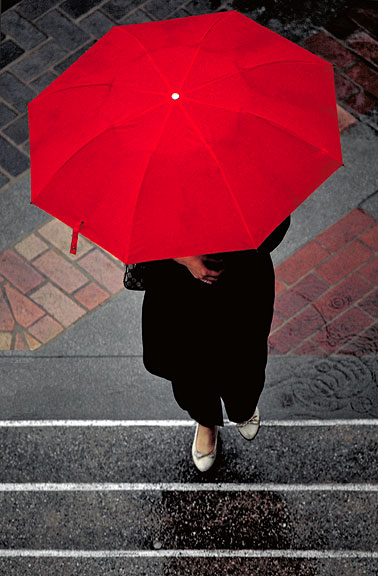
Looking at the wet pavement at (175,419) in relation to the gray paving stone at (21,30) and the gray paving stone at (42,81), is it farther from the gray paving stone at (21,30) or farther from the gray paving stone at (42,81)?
the gray paving stone at (21,30)

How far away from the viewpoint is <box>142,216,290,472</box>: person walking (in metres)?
2.85

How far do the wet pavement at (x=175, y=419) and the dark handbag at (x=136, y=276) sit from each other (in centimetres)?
160

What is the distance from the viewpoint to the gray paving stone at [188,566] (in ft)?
12.3

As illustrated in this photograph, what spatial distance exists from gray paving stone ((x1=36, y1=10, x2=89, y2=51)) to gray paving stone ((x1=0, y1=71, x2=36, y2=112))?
1.71 feet

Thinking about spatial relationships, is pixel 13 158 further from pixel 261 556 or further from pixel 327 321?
pixel 261 556

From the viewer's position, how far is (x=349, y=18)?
599 cm

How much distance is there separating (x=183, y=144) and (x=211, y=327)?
0.92 meters

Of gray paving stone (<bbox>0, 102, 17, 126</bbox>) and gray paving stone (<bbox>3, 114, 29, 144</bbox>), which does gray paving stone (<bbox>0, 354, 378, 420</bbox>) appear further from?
gray paving stone (<bbox>0, 102, 17, 126</bbox>)

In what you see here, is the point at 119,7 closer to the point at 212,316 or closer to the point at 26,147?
the point at 26,147

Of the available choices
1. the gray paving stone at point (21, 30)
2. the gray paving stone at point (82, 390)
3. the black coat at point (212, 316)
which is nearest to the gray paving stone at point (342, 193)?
the gray paving stone at point (82, 390)

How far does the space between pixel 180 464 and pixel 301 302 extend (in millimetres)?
1399

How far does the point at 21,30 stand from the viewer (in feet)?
19.8

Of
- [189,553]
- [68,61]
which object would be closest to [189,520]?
[189,553]

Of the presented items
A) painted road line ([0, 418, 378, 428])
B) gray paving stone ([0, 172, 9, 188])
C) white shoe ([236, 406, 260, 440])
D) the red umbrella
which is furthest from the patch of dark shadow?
gray paving stone ([0, 172, 9, 188])
